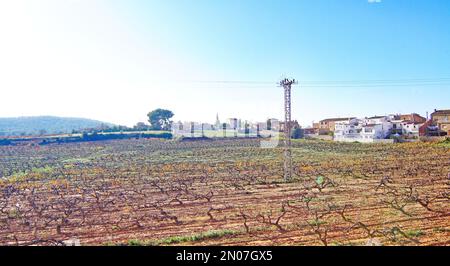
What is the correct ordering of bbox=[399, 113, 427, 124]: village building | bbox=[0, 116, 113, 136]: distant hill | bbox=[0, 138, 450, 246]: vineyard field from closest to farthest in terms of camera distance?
bbox=[0, 138, 450, 246]: vineyard field < bbox=[399, 113, 427, 124]: village building < bbox=[0, 116, 113, 136]: distant hill

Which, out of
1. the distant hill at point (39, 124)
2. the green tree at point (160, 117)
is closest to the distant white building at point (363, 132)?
the green tree at point (160, 117)

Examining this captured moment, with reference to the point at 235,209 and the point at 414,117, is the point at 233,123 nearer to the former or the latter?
the point at 414,117

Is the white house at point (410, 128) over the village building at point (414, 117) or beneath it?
beneath

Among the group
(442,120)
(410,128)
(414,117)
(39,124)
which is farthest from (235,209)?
(39,124)

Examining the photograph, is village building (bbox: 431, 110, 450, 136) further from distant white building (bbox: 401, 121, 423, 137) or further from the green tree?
the green tree

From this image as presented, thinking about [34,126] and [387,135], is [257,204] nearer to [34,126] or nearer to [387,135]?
[387,135]

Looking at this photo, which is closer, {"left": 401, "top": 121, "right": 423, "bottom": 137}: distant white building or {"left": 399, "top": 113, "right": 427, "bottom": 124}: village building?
{"left": 401, "top": 121, "right": 423, "bottom": 137}: distant white building

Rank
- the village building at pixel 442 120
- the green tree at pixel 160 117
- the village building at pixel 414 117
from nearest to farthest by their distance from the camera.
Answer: the village building at pixel 442 120, the village building at pixel 414 117, the green tree at pixel 160 117

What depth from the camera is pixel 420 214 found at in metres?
8.33

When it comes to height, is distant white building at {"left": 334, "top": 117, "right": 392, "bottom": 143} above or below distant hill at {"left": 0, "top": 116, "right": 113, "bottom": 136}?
below

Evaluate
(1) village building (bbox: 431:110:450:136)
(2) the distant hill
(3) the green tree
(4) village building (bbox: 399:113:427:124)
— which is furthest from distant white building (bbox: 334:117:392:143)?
(2) the distant hill

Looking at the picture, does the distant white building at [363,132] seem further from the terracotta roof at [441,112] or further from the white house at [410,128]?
the terracotta roof at [441,112]

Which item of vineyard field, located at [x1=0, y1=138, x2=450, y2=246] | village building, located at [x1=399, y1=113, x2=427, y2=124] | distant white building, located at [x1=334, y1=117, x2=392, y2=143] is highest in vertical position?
village building, located at [x1=399, y1=113, x2=427, y2=124]
